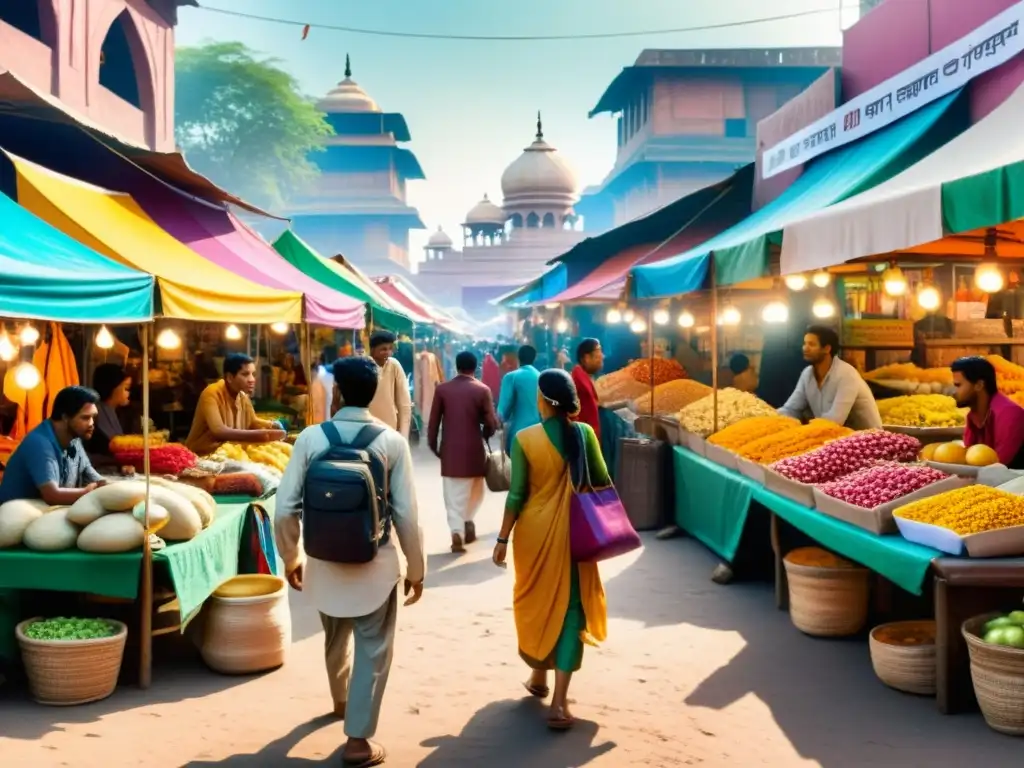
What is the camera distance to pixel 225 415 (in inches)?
286

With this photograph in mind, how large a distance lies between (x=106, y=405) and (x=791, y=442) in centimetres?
436

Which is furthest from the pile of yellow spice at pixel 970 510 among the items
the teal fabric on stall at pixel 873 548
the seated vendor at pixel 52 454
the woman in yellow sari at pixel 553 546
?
the seated vendor at pixel 52 454

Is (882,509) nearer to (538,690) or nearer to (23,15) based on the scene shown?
(538,690)

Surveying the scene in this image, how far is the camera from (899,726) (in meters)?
4.50

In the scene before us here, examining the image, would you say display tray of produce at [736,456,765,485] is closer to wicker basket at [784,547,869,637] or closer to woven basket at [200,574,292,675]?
wicker basket at [784,547,869,637]

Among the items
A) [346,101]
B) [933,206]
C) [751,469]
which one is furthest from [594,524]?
[346,101]

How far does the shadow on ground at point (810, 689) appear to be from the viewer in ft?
13.9

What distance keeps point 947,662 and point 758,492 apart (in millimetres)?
2351

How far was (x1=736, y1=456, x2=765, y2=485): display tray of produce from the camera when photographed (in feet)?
22.9

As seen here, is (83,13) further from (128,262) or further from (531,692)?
(531,692)

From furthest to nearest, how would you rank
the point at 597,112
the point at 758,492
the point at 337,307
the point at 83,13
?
the point at 597,112, the point at 83,13, the point at 337,307, the point at 758,492

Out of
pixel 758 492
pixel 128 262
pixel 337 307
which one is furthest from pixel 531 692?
pixel 337 307

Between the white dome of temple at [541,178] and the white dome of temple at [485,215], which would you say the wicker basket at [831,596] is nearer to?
the white dome of temple at [541,178]

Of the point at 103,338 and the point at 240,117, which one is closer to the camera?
the point at 103,338
